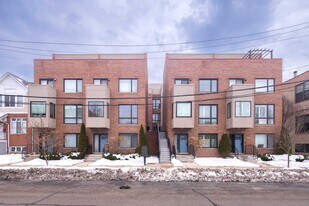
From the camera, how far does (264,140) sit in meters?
24.9

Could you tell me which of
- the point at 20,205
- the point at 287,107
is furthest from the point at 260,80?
the point at 20,205

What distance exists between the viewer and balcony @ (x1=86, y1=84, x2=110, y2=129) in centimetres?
2344

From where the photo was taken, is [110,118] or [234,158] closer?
[234,158]

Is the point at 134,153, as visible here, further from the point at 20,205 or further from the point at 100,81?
the point at 20,205

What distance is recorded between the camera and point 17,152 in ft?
90.0

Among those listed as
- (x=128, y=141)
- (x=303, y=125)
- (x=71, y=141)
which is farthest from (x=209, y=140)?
(x=71, y=141)

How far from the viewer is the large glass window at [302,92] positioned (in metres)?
27.6

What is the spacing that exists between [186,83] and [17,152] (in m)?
21.1

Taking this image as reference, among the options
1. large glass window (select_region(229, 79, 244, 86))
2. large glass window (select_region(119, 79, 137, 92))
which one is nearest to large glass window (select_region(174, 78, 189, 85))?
Result: large glass window (select_region(119, 79, 137, 92))

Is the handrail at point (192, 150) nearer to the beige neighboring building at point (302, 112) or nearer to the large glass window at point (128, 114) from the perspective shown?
the large glass window at point (128, 114)

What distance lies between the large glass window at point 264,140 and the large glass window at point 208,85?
671cm

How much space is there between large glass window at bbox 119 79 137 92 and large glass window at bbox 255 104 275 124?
13.2 metres

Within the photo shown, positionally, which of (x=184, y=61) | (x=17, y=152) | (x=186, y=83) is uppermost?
(x=184, y=61)

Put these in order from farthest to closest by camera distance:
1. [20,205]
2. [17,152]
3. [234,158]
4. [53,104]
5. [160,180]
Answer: [17,152] < [53,104] < [234,158] < [160,180] < [20,205]
